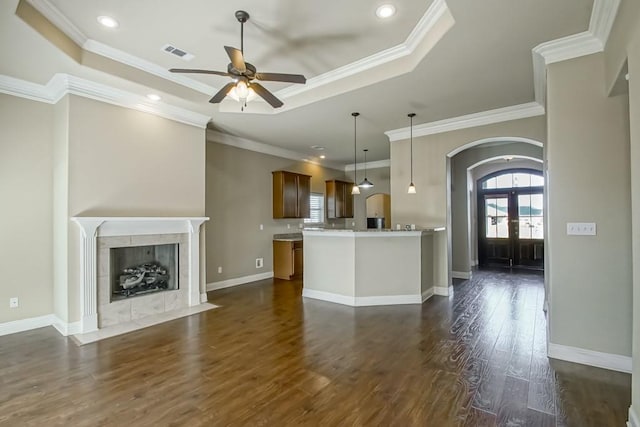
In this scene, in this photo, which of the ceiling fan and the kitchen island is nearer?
the ceiling fan

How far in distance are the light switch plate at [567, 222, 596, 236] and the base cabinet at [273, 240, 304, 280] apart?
5.06 meters

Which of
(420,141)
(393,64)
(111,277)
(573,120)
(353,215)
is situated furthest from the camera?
(353,215)

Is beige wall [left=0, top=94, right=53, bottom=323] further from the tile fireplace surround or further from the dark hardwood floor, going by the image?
the tile fireplace surround

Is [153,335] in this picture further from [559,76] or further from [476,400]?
[559,76]

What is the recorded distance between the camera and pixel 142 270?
15.1 feet

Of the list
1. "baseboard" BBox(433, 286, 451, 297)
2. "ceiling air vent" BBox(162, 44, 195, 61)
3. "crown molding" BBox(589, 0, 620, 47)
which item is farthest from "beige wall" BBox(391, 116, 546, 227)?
"ceiling air vent" BBox(162, 44, 195, 61)

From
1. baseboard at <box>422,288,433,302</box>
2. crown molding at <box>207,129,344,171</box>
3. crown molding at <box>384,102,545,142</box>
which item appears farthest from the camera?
crown molding at <box>207,129,344,171</box>

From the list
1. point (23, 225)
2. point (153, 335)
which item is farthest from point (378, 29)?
point (23, 225)

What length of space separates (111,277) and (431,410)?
414 cm

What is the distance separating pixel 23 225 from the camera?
12.7 feet

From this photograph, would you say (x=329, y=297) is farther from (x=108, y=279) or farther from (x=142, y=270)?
(x=108, y=279)

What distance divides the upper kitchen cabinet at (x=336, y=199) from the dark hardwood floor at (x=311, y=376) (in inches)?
199

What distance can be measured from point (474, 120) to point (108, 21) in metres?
5.10

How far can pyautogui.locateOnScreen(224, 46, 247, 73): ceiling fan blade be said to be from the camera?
8.34 feet
